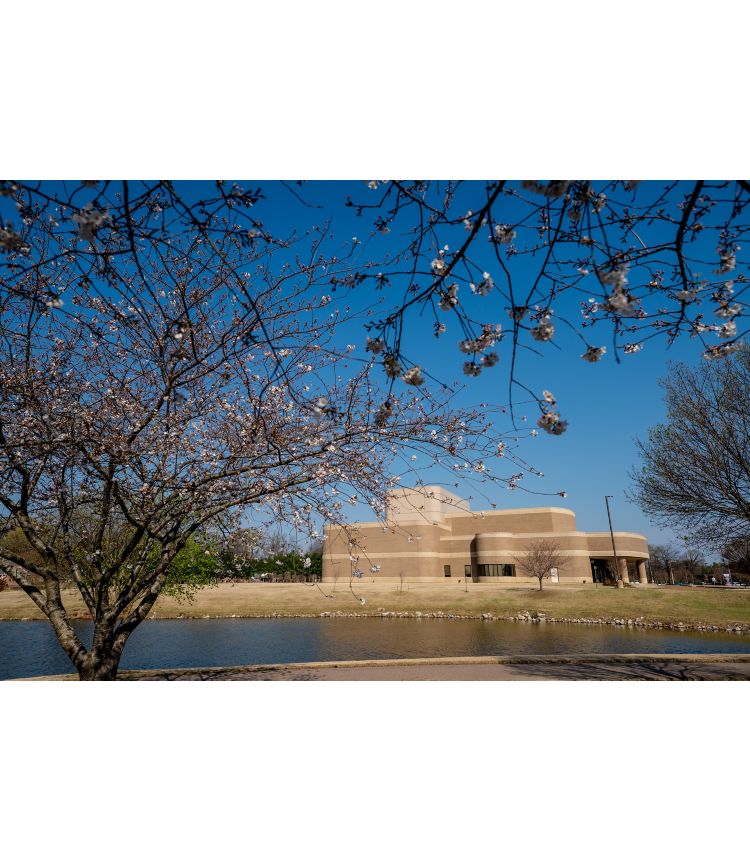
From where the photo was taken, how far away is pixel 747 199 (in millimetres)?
2156

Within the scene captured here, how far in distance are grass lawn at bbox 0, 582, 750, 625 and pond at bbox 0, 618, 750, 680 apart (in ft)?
5.38

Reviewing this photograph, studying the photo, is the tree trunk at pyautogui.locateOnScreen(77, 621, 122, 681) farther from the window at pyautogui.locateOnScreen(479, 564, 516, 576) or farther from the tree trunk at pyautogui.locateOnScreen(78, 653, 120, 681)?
the window at pyautogui.locateOnScreen(479, 564, 516, 576)

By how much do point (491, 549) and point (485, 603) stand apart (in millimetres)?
11461

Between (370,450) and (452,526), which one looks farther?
(452,526)

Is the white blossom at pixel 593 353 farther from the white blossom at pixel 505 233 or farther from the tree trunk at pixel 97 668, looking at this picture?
the tree trunk at pixel 97 668

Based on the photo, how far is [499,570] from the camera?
3086 cm

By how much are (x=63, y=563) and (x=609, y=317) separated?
5706 millimetres

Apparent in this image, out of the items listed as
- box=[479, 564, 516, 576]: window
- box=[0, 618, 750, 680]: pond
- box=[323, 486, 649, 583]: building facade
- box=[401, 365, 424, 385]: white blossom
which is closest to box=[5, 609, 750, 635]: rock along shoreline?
box=[0, 618, 750, 680]: pond

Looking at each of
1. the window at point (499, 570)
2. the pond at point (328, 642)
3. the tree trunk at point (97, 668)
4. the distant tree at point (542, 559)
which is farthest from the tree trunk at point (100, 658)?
the window at point (499, 570)

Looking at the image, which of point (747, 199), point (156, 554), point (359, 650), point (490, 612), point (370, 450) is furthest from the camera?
point (490, 612)

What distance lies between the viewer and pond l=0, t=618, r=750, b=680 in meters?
9.22
